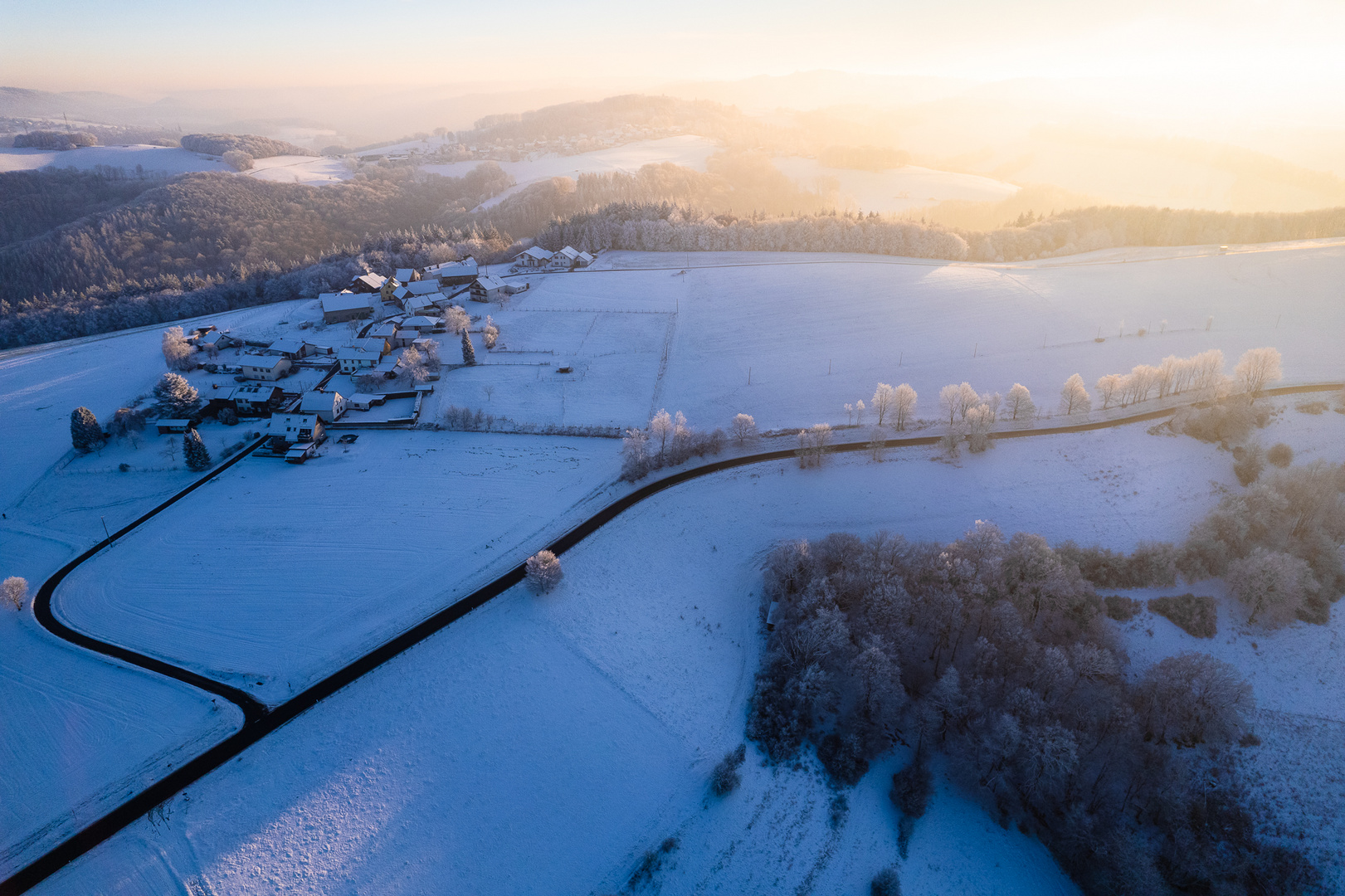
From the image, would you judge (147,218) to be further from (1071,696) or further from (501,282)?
(1071,696)

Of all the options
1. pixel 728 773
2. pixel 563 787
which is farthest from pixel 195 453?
pixel 728 773

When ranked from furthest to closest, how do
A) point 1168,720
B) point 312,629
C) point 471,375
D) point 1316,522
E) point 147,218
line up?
point 147,218 → point 471,375 → point 1316,522 → point 312,629 → point 1168,720

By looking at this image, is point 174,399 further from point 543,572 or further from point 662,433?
point 662,433

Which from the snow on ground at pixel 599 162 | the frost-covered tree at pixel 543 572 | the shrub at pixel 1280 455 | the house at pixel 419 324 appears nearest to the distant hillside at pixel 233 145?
the snow on ground at pixel 599 162

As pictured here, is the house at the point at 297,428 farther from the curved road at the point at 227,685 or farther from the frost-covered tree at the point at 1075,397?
the frost-covered tree at the point at 1075,397

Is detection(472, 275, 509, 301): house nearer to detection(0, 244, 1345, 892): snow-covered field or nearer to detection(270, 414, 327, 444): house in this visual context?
detection(0, 244, 1345, 892): snow-covered field

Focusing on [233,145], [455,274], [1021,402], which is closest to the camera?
[1021,402]

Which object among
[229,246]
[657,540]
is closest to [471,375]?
[657,540]
